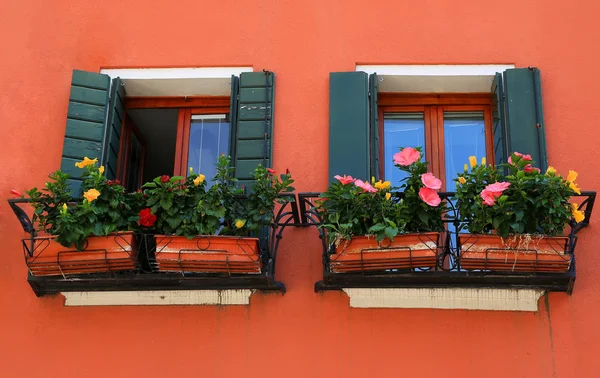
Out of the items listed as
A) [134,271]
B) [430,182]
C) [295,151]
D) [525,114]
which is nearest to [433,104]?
[525,114]

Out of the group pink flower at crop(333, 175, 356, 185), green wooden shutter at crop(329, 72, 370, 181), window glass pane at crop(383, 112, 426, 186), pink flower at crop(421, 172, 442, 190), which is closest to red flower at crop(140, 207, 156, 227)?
pink flower at crop(333, 175, 356, 185)

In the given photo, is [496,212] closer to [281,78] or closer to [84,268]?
[281,78]

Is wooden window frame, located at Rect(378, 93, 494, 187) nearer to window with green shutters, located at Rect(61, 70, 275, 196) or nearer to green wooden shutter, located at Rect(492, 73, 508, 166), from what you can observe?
green wooden shutter, located at Rect(492, 73, 508, 166)

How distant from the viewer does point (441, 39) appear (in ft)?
21.0

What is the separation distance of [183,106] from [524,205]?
2.53 meters

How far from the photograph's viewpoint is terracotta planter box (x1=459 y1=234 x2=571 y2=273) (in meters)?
5.20

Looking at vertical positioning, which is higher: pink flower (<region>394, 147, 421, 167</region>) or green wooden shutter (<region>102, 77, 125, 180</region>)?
green wooden shutter (<region>102, 77, 125, 180</region>)

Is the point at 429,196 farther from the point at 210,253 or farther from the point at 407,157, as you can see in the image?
the point at 210,253

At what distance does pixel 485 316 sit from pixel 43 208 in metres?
2.56

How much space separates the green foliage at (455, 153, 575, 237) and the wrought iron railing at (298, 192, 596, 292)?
3.4 inches

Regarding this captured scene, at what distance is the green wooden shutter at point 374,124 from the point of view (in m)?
6.04

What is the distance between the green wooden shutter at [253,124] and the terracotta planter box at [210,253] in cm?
68

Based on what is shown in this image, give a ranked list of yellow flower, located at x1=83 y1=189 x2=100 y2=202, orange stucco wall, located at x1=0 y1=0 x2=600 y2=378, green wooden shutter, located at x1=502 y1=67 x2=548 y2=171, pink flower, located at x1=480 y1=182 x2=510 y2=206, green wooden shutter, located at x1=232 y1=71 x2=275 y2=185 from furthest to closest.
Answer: green wooden shutter, located at x1=232 y1=71 x2=275 y2=185, green wooden shutter, located at x1=502 y1=67 x2=548 y2=171, orange stucco wall, located at x1=0 y1=0 x2=600 y2=378, yellow flower, located at x1=83 y1=189 x2=100 y2=202, pink flower, located at x1=480 y1=182 x2=510 y2=206

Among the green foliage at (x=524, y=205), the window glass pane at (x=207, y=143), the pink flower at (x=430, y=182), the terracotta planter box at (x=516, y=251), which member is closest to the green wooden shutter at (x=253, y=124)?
the window glass pane at (x=207, y=143)
